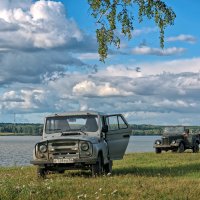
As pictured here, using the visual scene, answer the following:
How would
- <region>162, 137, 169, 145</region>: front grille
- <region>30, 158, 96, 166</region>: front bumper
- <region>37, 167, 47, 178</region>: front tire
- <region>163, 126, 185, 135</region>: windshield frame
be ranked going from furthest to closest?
<region>163, 126, 185, 135</region>: windshield frame → <region>162, 137, 169, 145</region>: front grille → <region>37, 167, 47, 178</region>: front tire → <region>30, 158, 96, 166</region>: front bumper

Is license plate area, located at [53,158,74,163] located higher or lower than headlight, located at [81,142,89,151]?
lower

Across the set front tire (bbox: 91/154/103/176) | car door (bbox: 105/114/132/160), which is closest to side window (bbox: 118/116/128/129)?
car door (bbox: 105/114/132/160)

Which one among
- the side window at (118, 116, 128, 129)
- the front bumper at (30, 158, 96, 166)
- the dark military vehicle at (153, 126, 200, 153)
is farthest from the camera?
the dark military vehicle at (153, 126, 200, 153)

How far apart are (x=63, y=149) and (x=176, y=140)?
2127 cm

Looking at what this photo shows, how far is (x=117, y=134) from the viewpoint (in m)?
17.9

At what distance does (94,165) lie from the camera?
16.1m

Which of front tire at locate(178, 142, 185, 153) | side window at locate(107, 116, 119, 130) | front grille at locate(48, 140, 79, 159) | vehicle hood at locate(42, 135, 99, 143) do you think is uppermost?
side window at locate(107, 116, 119, 130)

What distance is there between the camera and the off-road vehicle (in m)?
16.0

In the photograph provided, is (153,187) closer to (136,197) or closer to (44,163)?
(136,197)

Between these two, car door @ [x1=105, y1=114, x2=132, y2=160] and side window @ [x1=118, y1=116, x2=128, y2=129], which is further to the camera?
side window @ [x1=118, y1=116, x2=128, y2=129]

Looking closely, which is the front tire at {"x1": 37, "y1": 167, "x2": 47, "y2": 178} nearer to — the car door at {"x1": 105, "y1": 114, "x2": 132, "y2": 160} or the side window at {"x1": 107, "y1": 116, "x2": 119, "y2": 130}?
the car door at {"x1": 105, "y1": 114, "x2": 132, "y2": 160}

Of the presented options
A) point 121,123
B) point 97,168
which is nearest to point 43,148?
point 97,168

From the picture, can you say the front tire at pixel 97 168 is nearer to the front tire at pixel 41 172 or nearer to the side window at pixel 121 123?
the front tire at pixel 41 172

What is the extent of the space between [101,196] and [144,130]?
543ft
